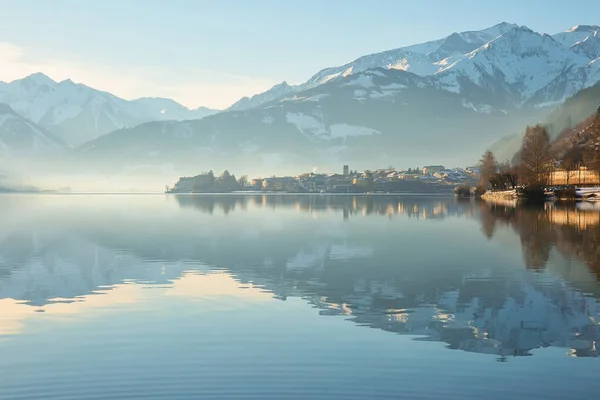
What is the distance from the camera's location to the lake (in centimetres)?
1966

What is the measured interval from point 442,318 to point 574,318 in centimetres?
541

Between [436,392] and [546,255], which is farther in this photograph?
[546,255]

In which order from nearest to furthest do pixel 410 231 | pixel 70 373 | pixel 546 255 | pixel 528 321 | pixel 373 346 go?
1. pixel 70 373
2. pixel 373 346
3. pixel 528 321
4. pixel 546 255
5. pixel 410 231

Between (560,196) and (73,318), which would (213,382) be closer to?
(73,318)

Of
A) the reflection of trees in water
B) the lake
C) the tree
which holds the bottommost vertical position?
the lake

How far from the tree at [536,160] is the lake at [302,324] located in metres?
139

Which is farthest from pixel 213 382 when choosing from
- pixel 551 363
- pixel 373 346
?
pixel 551 363

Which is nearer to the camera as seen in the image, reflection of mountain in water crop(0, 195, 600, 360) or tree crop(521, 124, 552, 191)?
reflection of mountain in water crop(0, 195, 600, 360)

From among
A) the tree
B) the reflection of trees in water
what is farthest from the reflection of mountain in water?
the tree

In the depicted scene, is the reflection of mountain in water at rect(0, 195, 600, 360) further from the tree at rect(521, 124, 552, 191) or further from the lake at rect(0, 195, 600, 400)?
the tree at rect(521, 124, 552, 191)

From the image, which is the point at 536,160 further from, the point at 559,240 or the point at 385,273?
the point at 385,273

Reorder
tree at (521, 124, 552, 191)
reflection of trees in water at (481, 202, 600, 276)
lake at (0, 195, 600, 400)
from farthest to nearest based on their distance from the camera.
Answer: tree at (521, 124, 552, 191) < reflection of trees in water at (481, 202, 600, 276) < lake at (0, 195, 600, 400)

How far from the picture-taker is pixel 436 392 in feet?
61.6

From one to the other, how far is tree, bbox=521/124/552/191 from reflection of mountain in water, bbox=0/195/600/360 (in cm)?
11309
